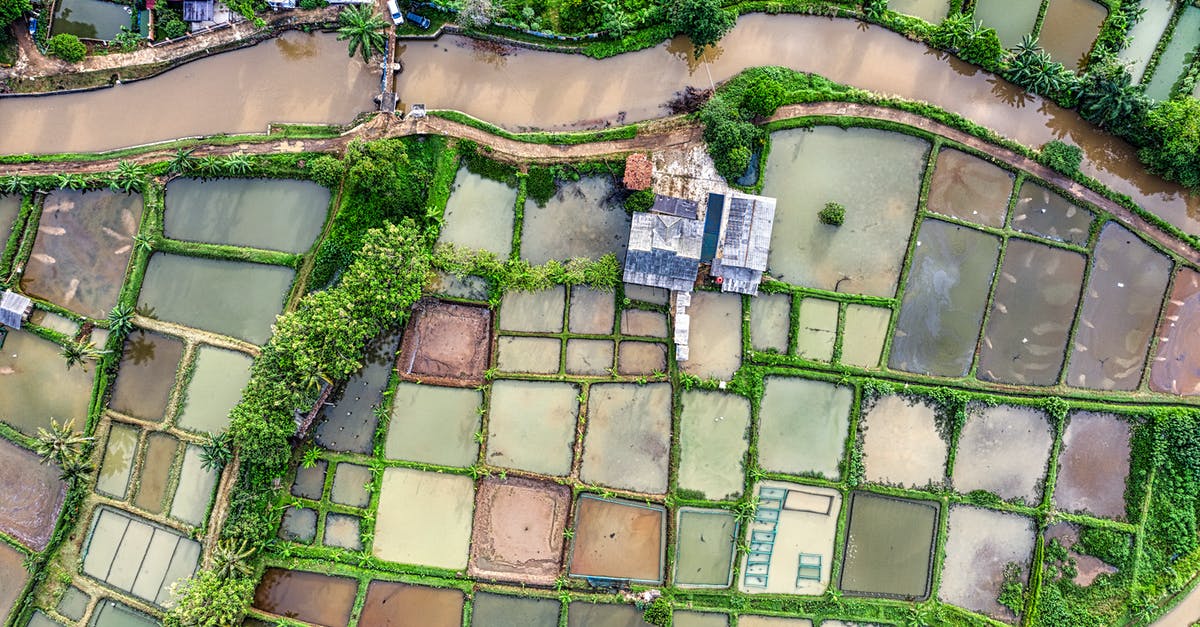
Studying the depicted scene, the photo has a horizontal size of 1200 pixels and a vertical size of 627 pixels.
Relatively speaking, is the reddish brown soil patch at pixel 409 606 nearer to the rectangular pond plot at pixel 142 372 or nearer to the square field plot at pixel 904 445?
the rectangular pond plot at pixel 142 372

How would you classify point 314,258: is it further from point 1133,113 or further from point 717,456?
point 1133,113

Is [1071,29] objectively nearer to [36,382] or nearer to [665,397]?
[665,397]

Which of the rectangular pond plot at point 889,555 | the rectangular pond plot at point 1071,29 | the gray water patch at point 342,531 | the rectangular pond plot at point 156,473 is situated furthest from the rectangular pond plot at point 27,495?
the rectangular pond plot at point 1071,29

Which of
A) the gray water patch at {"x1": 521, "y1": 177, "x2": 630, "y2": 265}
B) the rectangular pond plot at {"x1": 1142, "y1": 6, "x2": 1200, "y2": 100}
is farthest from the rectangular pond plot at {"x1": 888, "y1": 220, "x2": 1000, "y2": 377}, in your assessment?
the gray water patch at {"x1": 521, "y1": 177, "x2": 630, "y2": 265}

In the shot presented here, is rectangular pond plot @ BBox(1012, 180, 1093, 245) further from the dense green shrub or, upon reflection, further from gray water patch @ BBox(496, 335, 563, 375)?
the dense green shrub

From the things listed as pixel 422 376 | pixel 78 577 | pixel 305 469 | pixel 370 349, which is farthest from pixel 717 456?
pixel 78 577

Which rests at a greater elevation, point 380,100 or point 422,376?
point 380,100

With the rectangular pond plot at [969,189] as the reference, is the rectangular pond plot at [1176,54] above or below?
above
